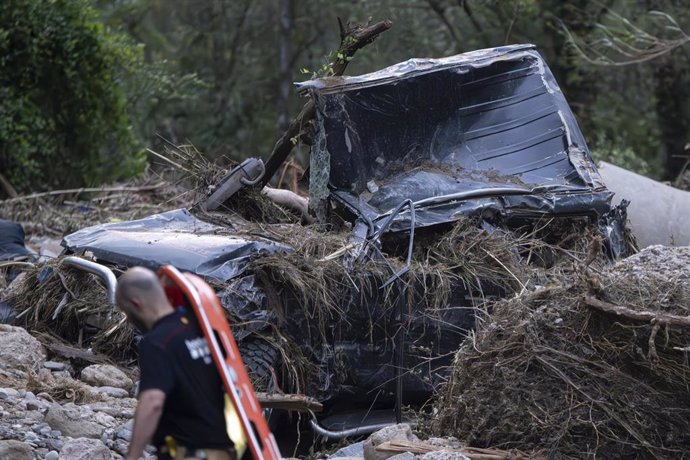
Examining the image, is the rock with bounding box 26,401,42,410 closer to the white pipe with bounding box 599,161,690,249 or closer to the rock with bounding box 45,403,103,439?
the rock with bounding box 45,403,103,439

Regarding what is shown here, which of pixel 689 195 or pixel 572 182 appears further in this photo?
pixel 689 195

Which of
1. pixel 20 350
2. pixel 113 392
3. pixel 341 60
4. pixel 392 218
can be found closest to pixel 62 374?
pixel 20 350

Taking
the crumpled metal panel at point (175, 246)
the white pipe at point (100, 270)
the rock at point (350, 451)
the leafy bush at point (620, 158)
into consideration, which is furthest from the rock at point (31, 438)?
the leafy bush at point (620, 158)

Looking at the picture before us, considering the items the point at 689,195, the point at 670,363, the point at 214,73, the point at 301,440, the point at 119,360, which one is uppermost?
the point at 670,363

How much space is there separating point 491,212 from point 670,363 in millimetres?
2471

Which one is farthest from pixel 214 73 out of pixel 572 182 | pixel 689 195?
pixel 572 182

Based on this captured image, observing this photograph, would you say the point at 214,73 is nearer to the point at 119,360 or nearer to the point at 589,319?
the point at 119,360

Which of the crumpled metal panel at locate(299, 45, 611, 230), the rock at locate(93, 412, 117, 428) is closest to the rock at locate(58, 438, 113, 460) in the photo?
the rock at locate(93, 412, 117, 428)

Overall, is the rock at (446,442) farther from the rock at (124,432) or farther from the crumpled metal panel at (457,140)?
the crumpled metal panel at (457,140)

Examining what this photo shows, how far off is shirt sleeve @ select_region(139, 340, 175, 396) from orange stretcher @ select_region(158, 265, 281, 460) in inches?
6.5

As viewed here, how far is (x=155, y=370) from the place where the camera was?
11.1 feet

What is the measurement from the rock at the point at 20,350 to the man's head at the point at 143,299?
3130mm

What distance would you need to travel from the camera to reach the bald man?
3418 mm

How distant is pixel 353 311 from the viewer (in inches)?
257
